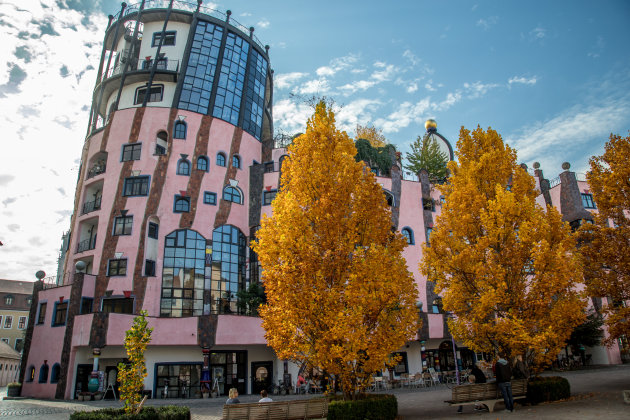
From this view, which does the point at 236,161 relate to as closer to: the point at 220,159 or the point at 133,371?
the point at 220,159

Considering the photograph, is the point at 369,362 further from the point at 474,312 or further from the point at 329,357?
the point at 474,312

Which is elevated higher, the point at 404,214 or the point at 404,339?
the point at 404,214

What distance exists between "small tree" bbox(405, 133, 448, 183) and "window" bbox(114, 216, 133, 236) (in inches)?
1096

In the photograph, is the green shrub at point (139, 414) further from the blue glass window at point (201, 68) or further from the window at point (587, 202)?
the window at point (587, 202)

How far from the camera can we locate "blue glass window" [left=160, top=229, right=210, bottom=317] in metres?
27.2

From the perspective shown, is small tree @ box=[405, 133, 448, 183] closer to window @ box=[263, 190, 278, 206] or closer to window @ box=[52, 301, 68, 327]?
window @ box=[263, 190, 278, 206]

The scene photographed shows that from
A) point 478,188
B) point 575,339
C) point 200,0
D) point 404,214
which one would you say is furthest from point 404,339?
point 200,0

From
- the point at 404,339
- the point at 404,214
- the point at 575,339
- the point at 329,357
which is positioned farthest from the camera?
the point at 404,214

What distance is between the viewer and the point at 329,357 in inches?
419

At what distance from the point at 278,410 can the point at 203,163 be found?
22106 millimetres

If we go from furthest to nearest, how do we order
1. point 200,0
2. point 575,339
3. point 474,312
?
point 200,0 → point 575,339 → point 474,312

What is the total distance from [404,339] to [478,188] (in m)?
6.73

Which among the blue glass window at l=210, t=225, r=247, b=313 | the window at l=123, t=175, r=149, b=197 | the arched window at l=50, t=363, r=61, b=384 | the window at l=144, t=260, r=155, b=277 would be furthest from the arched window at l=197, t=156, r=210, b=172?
the arched window at l=50, t=363, r=61, b=384

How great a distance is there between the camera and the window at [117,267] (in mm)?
26891
